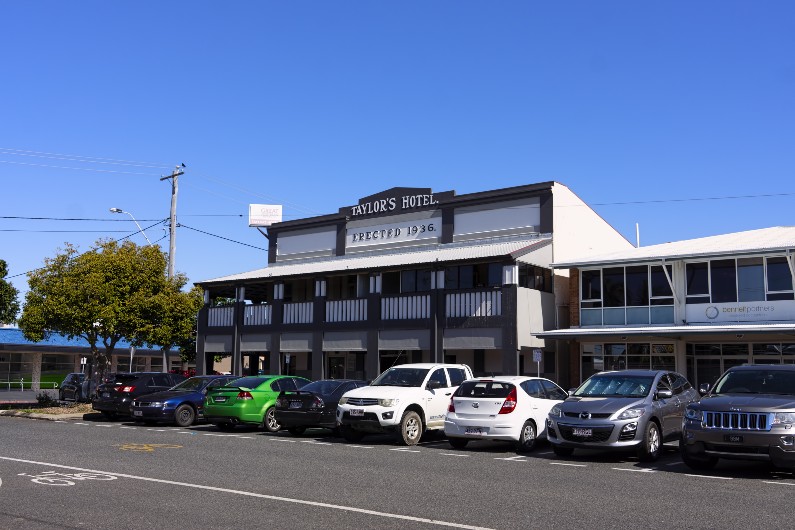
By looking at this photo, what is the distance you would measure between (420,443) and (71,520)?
10431 millimetres

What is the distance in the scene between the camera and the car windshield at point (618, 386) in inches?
581

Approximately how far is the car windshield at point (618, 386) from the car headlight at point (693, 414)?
1957 millimetres

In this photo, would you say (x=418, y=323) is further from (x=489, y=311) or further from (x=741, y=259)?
(x=741, y=259)

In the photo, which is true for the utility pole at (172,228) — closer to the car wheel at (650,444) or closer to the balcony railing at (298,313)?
the balcony railing at (298,313)

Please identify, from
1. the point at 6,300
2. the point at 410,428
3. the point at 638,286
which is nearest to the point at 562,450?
the point at 410,428

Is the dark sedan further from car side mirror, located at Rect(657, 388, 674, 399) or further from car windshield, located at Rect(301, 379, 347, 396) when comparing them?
car side mirror, located at Rect(657, 388, 674, 399)

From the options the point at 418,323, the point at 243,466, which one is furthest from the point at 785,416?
the point at 418,323

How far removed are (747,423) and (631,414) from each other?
91.0 inches

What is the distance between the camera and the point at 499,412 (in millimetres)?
15492

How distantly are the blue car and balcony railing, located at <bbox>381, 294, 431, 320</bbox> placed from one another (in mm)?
8917

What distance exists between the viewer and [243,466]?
1272cm

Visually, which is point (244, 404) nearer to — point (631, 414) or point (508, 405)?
point (508, 405)

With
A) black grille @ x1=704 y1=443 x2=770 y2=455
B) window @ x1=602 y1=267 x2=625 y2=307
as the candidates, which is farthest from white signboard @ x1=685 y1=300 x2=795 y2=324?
black grille @ x1=704 y1=443 x2=770 y2=455

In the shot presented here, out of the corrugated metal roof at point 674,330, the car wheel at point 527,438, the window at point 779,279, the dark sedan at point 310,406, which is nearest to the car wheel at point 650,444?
the car wheel at point 527,438
